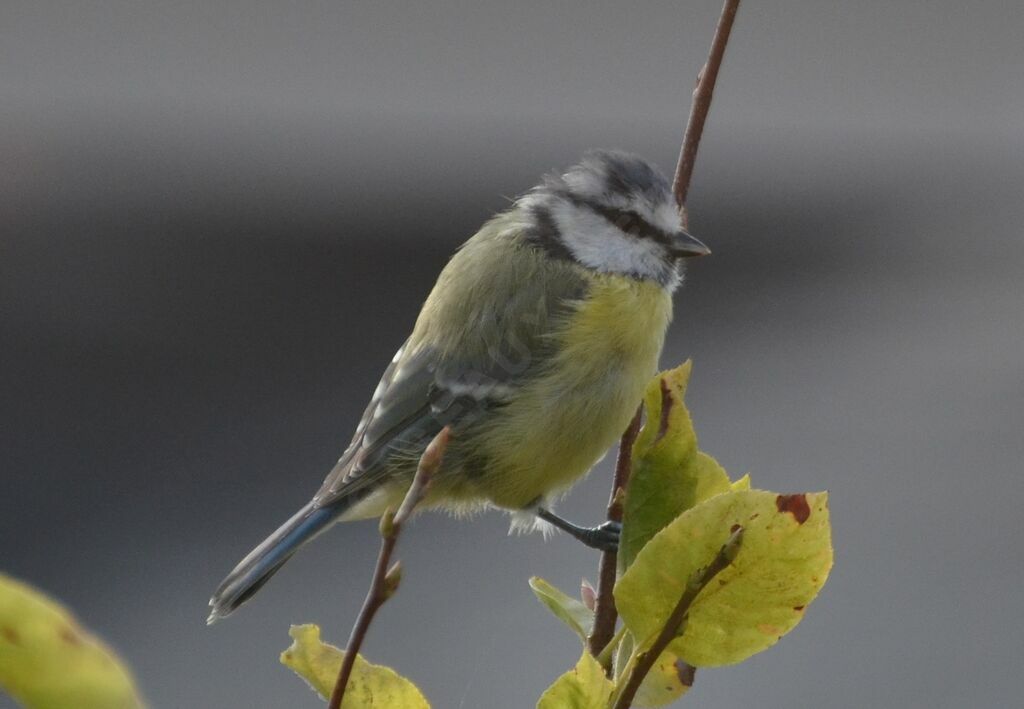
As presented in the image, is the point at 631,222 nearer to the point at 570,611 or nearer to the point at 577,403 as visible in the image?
the point at 577,403

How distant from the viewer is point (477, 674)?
2684mm

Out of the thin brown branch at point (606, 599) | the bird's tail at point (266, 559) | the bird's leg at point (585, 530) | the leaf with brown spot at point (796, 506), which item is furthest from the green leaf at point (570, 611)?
the bird's tail at point (266, 559)

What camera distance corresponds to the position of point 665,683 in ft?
1.70

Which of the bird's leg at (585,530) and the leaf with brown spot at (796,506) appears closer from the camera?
the leaf with brown spot at (796,506)

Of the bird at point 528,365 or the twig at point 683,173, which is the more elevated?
the twig at point 683,173

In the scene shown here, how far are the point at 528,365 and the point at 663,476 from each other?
79 cm

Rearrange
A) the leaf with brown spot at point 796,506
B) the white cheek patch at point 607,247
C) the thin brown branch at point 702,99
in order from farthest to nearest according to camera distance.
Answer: the white cheek patch at point 607,247, the thin brown branch at point 702,99, the leaf with brown spot at point 796,506

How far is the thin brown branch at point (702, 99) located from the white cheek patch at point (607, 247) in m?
0.75

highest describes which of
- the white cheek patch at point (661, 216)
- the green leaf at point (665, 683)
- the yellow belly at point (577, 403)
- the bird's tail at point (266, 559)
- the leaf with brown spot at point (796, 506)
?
the leaf with brown spot at point (796, 506)

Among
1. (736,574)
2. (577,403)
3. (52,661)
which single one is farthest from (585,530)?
(52,661)

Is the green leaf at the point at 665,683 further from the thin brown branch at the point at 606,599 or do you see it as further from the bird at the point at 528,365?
the bird at the point at 528,365

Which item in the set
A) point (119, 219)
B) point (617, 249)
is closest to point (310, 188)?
point (119, 219)

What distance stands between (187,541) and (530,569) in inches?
29.7

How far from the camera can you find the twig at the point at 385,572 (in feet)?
1.23
